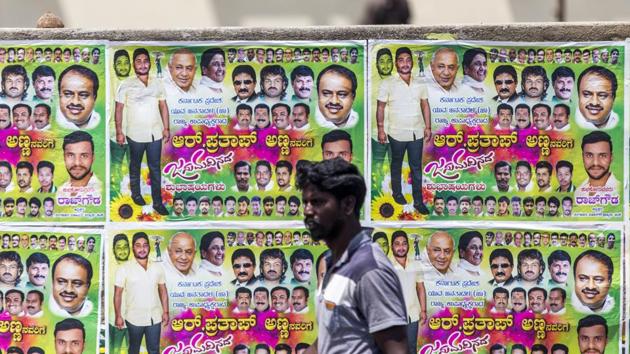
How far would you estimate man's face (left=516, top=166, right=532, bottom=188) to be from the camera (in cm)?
512

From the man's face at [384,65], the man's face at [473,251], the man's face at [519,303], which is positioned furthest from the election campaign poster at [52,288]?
the man's face at [519,303]

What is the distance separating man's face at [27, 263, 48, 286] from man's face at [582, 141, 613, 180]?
8.68 ft

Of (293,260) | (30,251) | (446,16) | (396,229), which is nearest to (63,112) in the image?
(30,251)

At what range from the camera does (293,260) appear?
5129mm

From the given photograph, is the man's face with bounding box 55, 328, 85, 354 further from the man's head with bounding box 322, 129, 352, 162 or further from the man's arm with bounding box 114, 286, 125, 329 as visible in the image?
the man's head with bounding box 322, 129, 352, 162

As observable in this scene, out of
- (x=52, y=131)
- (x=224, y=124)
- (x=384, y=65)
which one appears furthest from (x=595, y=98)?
(x=52, y=131)

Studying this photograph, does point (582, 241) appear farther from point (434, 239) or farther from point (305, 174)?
point (305, 174)

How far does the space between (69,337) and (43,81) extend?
1242 millimetres

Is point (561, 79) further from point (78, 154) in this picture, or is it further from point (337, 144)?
point (78, 154)

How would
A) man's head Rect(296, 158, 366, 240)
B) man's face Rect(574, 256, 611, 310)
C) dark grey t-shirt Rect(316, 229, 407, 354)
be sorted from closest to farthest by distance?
dark grey t-shirt Rect(316, 229, 407, 354), man's head Rect(296, 158, 366, 240), man's face Rect(574, 256, 611, 310)

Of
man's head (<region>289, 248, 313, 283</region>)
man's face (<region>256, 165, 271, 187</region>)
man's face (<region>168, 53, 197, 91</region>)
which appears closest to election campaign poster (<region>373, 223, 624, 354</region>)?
man's head (<region>289, 248, 313, 283</region>)

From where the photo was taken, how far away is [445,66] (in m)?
5.11

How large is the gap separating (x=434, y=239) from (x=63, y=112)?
188 cm

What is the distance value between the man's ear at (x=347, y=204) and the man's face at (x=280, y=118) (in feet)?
5.42
